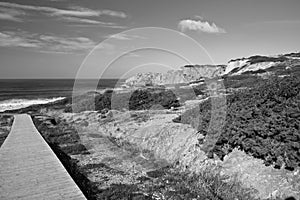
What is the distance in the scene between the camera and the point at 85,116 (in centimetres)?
2819

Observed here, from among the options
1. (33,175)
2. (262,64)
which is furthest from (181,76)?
(33,175)

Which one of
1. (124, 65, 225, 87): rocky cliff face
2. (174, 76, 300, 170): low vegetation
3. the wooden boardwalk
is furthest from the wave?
(174, 76, 300, 170): low vegetation

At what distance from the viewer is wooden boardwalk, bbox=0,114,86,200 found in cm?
877

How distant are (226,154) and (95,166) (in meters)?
6.38

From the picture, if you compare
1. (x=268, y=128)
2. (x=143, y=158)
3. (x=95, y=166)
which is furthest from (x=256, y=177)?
(x=95, y=166)

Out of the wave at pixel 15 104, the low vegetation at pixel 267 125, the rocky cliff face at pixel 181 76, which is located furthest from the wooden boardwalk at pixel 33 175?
the rocky cliff face at pixel 181 76

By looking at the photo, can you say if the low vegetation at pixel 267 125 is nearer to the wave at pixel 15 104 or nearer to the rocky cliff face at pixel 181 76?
the wave at pixel 15 104

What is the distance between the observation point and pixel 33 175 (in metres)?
10.4

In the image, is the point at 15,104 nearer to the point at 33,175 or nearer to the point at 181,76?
the point at 181,76

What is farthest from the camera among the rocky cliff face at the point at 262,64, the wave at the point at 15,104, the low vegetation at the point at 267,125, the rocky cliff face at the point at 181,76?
the rocky cliff face at the point at 181,76

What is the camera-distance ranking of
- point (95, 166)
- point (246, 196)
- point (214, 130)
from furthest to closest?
1. point (95, 166)
2. point (214, 130)
3. point (246, 196)

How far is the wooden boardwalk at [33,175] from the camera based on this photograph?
8.77 m

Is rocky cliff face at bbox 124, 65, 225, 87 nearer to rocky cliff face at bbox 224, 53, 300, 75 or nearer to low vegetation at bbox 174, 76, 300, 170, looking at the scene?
rocky cliff face at bbox 224, 53, 300, 75

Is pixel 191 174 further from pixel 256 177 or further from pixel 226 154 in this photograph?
pixel 256 177
